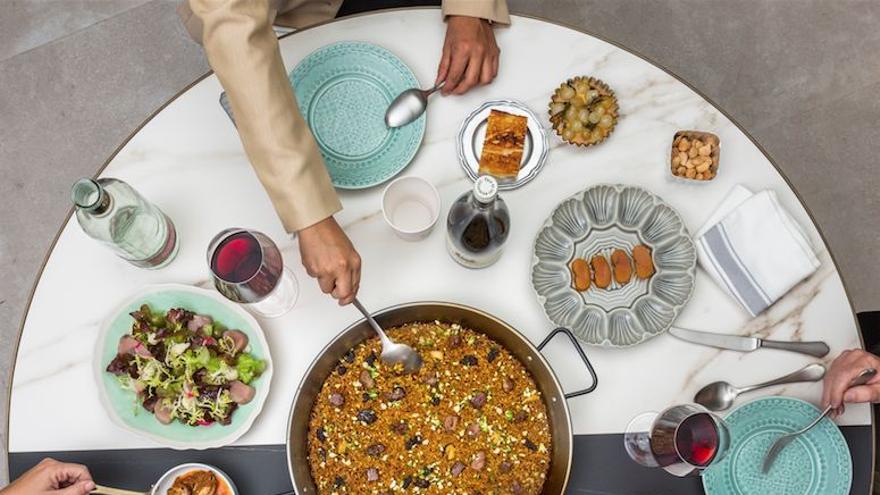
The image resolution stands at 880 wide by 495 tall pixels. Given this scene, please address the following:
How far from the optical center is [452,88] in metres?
1.39

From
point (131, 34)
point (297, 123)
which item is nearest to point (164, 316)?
point (297, 123)

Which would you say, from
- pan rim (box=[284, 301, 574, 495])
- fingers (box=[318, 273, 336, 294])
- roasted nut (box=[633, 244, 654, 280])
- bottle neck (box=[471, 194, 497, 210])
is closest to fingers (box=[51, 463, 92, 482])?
pan rim (box=[284, 301, 574, 495])

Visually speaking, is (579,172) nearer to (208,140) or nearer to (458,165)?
(458,165)

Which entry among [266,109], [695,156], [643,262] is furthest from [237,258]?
[695,156]

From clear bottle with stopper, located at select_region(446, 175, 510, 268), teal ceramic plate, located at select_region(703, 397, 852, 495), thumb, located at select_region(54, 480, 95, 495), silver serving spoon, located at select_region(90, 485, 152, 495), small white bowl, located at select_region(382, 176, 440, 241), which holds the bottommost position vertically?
teal ceramic plate, located at select_region(703, 397, 852, 495)

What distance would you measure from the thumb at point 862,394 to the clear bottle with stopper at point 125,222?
1.29 m

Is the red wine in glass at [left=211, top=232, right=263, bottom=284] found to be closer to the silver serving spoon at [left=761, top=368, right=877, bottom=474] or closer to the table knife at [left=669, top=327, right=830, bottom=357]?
the table knife at [left=669, top=327, right=830, bottom=357]

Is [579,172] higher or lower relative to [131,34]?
lower

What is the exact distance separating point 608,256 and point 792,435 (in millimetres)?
462

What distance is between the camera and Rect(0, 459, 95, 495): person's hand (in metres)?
1.19

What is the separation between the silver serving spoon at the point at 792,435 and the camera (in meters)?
1.24

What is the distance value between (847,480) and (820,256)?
419 mm

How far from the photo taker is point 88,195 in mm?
1188

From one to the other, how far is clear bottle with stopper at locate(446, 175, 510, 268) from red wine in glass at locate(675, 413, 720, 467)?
0.45m
